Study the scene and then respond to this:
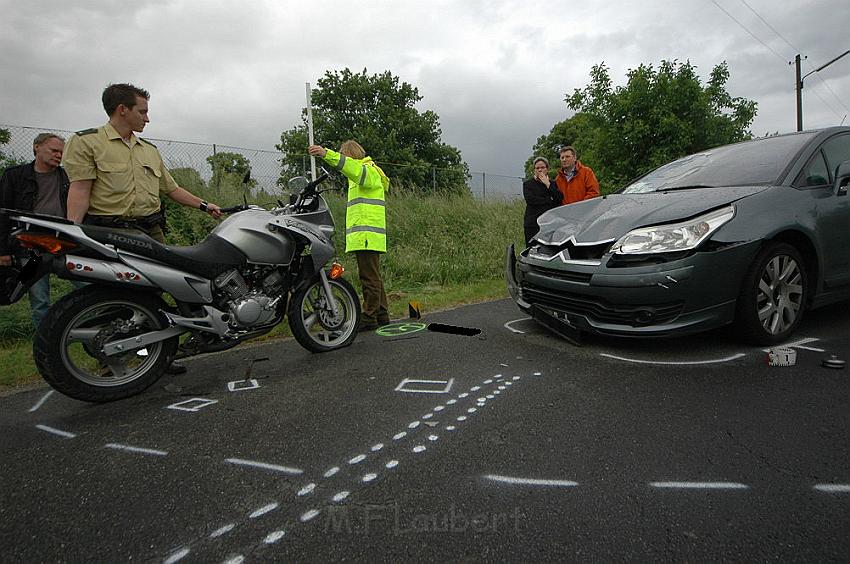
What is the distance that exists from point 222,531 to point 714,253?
3041 millimetres

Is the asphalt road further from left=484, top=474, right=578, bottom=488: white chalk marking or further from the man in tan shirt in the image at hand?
the man in tan shirt

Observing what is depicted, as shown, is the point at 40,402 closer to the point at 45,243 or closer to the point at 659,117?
the point at 45,243

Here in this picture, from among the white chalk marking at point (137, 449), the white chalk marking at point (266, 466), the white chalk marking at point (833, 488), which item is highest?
the white chalk marking at point (137, 449)

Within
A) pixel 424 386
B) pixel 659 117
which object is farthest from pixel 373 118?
pixel 424 386

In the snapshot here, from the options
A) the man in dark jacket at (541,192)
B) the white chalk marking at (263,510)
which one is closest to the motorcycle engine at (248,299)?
the white chalk marking at (263,510)

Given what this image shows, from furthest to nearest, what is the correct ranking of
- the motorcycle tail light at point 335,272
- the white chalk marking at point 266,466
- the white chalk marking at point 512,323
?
the white chalk marking at point 512,323 < the motorcycle tail light at point 335,272 < the white chalk marking at point 266,466

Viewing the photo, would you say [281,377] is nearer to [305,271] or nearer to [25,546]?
[305,271]

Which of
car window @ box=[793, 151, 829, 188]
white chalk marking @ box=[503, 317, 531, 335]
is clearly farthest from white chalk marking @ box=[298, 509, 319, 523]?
car window @ box=[793, 151, 829, 188]

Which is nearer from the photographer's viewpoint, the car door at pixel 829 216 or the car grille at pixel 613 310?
the car grille at pixel 613 310

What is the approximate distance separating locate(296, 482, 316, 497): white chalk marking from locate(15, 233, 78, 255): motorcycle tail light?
6.46ft

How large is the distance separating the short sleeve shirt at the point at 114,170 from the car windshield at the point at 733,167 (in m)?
3.94

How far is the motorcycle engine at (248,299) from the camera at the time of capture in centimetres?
326

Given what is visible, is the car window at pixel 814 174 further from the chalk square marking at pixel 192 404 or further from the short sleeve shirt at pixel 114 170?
the short sleeve shirt at pixel 114 170

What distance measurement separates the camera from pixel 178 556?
1449 millimetres
